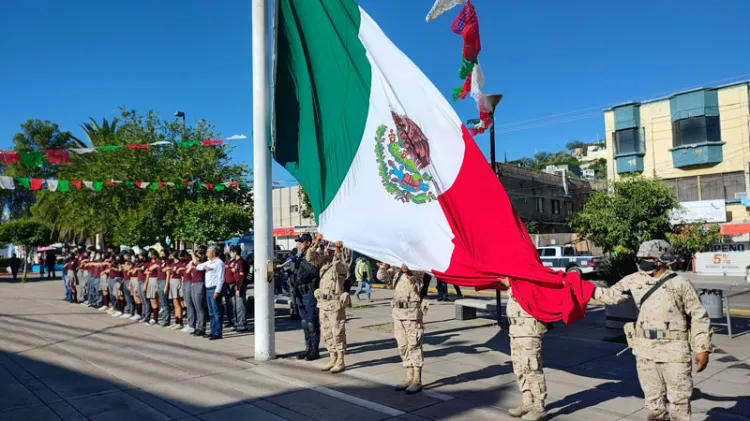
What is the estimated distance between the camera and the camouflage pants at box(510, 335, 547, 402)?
546 centimetres

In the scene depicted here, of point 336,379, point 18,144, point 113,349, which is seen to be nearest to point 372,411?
point 336,379

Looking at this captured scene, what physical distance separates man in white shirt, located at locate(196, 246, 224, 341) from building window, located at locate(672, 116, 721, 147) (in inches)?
1218

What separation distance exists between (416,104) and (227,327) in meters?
7.31

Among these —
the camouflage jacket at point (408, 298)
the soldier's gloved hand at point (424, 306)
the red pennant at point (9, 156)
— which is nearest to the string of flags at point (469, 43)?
the camouflage jacket at point (408, 298)

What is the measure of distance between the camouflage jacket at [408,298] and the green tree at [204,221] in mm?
12775

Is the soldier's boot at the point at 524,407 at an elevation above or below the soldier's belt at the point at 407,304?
below

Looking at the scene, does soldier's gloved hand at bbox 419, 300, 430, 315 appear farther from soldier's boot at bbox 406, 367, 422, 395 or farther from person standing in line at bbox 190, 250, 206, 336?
person standing in line at bbox 190, 250, 206, 336

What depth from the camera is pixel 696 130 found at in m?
32.4

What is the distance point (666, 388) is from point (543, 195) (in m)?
44.1

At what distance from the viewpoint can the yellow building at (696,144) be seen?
3162cm

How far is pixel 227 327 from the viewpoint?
39.0 feet

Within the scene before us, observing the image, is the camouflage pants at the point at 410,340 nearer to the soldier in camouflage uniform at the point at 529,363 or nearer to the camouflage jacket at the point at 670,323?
the soldier in camouflage uniform at the point at 529,363

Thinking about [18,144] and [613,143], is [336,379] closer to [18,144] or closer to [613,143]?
[613,143]

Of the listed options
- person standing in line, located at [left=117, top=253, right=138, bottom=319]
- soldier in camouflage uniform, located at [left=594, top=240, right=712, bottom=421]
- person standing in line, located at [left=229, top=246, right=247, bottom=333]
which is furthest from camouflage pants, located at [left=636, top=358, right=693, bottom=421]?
person standing in line, located at [left=117, top=253, right=138, bottom=319]
